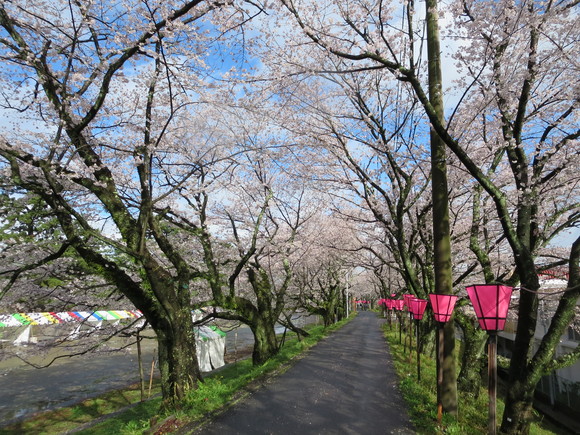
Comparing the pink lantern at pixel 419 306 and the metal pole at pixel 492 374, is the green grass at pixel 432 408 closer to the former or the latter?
the metal pole at pixel 492 374

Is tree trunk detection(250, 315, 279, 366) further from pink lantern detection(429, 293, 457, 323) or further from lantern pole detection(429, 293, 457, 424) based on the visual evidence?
pink lantern detection(429, 293, 457, 323)

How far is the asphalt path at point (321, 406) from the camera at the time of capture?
5.69m

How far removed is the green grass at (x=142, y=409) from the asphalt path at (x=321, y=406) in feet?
1.32

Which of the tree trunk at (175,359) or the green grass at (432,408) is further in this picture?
the tree trunk at (175,359)

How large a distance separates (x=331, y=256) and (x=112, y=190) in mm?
18305

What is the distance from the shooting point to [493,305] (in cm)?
434

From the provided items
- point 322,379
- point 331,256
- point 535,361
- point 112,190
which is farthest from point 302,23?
point 331,256

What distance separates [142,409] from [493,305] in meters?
9.82

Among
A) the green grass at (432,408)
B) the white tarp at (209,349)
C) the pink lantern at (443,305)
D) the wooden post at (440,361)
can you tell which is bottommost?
the white tarp at (209,349)

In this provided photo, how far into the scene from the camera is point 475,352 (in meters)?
9.34

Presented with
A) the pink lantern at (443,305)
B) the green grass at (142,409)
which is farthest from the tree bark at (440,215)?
the green grass at (142,409)

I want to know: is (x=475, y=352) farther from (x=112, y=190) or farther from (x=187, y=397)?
(x=112, y=190)

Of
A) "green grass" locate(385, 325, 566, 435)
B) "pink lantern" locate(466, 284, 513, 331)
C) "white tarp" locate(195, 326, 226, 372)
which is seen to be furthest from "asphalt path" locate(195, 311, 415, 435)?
"white tarp" locate(195, 326, 226, 372)

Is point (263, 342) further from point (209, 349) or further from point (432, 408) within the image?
point (432, 408)
